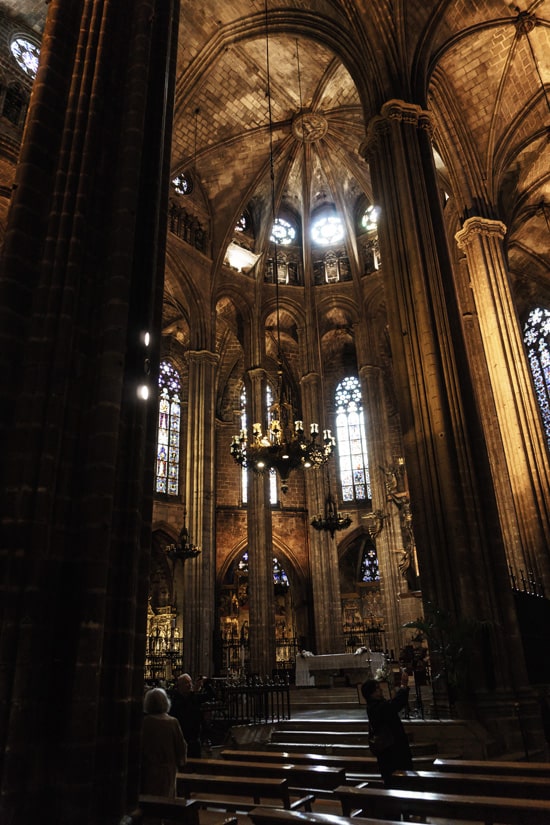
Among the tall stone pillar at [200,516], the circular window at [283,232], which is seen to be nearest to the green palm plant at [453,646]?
the tall stone pillar at [200,516]

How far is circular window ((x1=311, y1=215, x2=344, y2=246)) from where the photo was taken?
2364cm

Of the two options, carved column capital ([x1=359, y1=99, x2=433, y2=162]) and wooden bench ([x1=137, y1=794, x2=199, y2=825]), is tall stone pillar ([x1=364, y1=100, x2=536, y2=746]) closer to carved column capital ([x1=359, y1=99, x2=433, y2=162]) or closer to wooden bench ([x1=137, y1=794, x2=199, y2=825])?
carved column capital ([x1=359, y1=99, x2=433, y2=162])

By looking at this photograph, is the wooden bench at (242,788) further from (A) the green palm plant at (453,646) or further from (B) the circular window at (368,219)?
(B) the circular window at (368,219)

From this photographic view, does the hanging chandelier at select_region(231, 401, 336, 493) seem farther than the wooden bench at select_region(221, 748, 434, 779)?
Yes

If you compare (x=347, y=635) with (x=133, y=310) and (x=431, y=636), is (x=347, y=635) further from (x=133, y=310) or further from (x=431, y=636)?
(x=133, y=310)

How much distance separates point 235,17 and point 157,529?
55.1 feet

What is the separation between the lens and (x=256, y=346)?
2166cm

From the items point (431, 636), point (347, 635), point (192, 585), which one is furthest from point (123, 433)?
point (347, 635)

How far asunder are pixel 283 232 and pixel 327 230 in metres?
1.82

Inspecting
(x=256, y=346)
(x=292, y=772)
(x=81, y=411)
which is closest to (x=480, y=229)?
(x=256, y=346)

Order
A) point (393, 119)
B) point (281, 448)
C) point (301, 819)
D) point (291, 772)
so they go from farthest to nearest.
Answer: point (281, 448), point (393, 119), point (291, 772), point (301, 819)

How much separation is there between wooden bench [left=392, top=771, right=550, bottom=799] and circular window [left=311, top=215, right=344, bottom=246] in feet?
71.1

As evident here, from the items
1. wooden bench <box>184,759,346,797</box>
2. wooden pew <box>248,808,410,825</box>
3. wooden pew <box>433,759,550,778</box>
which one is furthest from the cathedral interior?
wooden pew <box>433,759,550,778</box>

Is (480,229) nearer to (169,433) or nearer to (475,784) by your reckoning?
(169,433)
